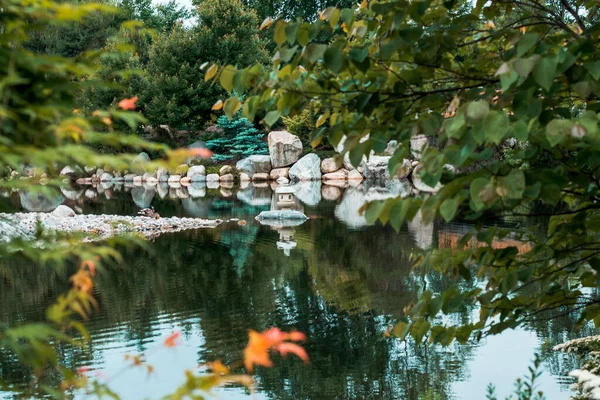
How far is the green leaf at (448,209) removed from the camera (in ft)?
5.45

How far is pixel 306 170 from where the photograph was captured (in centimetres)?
2564

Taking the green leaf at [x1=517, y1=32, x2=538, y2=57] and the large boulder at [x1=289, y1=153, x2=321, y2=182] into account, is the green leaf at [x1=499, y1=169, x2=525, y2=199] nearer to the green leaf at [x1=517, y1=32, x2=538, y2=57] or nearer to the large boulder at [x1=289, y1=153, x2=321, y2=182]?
the green leaf at [x1=517, y1=32, x2=538, y2=57]

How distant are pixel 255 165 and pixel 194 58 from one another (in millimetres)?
6260

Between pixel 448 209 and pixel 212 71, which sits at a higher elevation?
pixel 212 71

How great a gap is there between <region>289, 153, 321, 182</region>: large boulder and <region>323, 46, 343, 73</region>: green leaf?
77.5 feet

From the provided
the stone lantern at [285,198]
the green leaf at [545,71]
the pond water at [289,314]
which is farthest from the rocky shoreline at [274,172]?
the green leaf at [545,71]

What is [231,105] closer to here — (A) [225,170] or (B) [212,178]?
Result: (B) [212,178]

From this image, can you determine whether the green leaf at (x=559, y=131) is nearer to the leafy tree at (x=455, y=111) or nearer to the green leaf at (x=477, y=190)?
the leafy tree at (x=455, y=111)

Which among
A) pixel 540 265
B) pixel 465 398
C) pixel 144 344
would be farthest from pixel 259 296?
pixel 540 265

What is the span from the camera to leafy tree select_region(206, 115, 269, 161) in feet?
94.0

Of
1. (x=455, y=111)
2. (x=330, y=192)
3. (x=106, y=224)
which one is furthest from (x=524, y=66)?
(x=330, y=192)

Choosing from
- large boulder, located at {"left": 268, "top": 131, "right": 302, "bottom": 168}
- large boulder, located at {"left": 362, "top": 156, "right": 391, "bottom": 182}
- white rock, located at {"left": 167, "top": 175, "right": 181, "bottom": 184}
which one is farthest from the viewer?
white rock, located at {"left": 167, "top": 175, "right": 181, "bottom": 184}

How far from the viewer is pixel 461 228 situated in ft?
39.8

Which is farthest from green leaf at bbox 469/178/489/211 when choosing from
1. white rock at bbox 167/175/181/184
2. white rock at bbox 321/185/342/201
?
white rock at bbox 167/175/181/184
